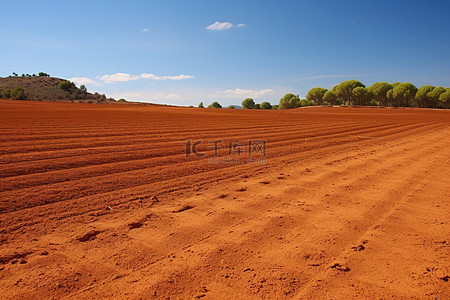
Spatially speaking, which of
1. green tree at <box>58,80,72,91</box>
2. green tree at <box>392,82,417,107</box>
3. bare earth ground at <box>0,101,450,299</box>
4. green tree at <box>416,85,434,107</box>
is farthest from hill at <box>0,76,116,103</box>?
green tree at <box>416,85,434,107</box>

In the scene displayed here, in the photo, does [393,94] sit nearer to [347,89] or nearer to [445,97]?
[445,97]

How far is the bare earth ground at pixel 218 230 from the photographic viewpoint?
2379 mm

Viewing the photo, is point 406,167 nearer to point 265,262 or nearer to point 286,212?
point 286,212

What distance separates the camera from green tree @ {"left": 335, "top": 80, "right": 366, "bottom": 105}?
88375mm

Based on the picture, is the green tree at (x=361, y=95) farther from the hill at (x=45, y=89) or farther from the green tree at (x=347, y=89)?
the hill at (x=45, y=89)

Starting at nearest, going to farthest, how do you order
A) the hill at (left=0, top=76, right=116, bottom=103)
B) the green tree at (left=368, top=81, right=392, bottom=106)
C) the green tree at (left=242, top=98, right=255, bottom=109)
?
the hill at (left=0, top=76, right=116, bottom=103)
the green tree at (left=368, top=81, right=392, bottom=106)
the green tree at (left=242, top=98, right=255, bottom=109)

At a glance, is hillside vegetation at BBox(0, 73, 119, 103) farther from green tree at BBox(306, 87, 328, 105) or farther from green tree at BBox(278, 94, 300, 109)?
green tree at BBox(306, 87, 328, 105)

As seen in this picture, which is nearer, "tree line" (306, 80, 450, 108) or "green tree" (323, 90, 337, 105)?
"tree line" (306, 80, 450, 108)

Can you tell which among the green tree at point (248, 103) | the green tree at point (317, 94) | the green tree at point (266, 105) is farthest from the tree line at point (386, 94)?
the green tree at point (248, 103)

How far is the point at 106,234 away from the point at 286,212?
2282 mm

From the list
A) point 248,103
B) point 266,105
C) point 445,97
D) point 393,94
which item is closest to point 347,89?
point 393,94

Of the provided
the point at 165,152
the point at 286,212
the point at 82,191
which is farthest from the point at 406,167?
the point at 82,191

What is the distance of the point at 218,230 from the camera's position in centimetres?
337

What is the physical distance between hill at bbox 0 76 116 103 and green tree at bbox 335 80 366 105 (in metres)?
67.0
